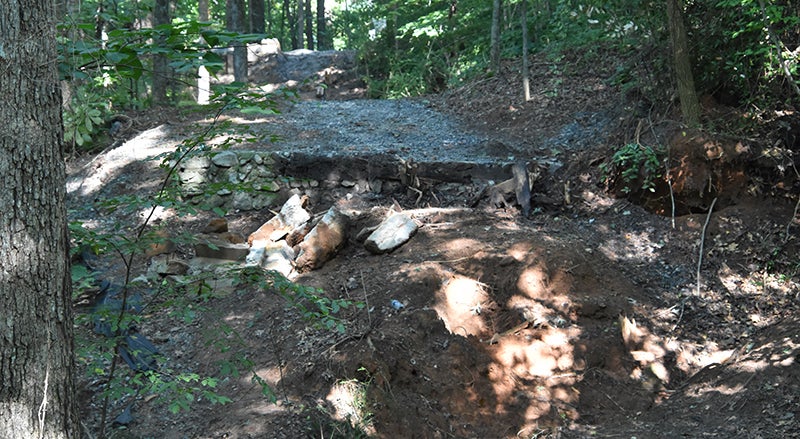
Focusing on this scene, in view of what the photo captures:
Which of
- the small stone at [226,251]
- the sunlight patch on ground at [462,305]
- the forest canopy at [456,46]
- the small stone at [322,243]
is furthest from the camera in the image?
the small stone at [226,251]

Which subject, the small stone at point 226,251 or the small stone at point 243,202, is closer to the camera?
the small stone at point 226,251

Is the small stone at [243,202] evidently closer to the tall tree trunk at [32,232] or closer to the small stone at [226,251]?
the small stone at [226,251]

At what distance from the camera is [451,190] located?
851cm

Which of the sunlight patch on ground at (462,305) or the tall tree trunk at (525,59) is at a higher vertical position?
the tall tree trunk at (525,59)

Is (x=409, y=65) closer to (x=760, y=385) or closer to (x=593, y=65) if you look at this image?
(x=593, y=65)

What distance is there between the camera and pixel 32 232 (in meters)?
2.38

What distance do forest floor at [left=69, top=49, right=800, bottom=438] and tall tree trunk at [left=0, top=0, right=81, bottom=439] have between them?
0.48 metres

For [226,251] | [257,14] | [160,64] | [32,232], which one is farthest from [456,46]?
[32,232]

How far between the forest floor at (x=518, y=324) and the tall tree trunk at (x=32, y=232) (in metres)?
0.48

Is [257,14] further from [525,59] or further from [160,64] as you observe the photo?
[525,59]

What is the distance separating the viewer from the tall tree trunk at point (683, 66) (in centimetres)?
753

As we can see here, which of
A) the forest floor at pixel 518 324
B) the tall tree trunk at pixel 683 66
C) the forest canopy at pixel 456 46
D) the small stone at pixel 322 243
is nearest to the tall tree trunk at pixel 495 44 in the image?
the forest canopy at pixel 456 46

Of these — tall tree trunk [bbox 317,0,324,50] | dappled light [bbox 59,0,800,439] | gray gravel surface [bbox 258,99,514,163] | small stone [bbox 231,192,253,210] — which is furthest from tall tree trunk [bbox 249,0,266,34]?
small stone [bbox 231,192,253,210]

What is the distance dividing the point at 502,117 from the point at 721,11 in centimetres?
420
